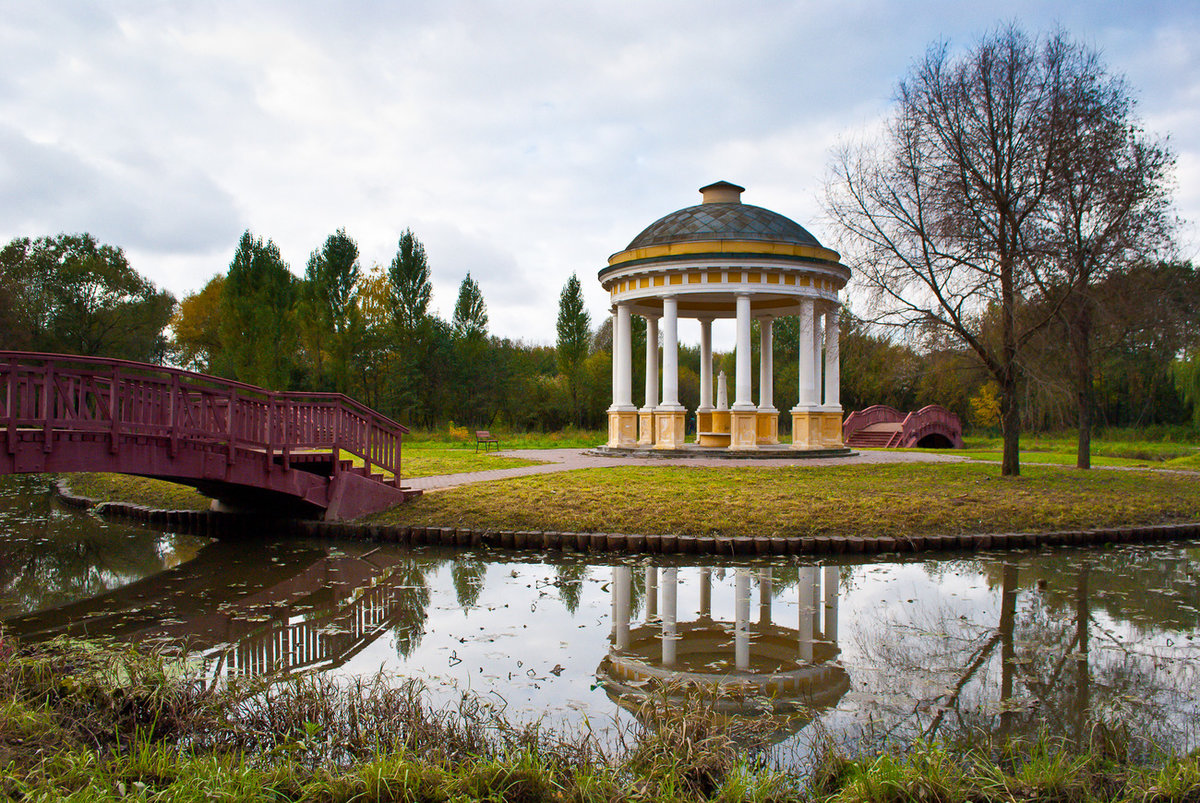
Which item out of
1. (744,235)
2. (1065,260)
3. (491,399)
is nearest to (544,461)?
(744,235)

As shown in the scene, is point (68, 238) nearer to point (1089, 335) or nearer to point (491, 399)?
point (491, 399)

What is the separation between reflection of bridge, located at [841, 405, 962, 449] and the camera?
35.6 metres

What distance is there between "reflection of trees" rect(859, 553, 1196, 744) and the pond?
23 millimetres

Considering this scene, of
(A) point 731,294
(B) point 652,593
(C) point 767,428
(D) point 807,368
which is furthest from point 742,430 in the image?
(B) point 652,593

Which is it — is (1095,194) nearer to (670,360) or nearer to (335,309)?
(670,360)

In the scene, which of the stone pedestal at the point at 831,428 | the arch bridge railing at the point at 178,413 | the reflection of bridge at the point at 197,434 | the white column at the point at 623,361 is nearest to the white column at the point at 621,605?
the reflection of bridge at the point at 197,434

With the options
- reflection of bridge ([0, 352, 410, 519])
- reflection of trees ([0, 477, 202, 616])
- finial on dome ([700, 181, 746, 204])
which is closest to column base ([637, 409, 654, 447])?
finial on dome ([700, 181, 746, 204])

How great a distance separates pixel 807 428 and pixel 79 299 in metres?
43.5

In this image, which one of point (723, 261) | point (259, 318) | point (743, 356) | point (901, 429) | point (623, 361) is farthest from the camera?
point (259, 318)

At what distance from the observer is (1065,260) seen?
17516 mm

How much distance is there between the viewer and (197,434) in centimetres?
1143

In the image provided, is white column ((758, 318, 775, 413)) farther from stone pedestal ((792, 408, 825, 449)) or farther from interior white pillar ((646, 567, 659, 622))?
interior white pillar ((646, 567, 659, 622))

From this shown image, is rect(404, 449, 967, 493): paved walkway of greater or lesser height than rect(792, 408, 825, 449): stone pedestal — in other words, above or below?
below

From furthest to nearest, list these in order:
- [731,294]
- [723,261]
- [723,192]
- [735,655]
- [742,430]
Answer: [723,192], [731,294], [742,430], [723,261], [735,655]
